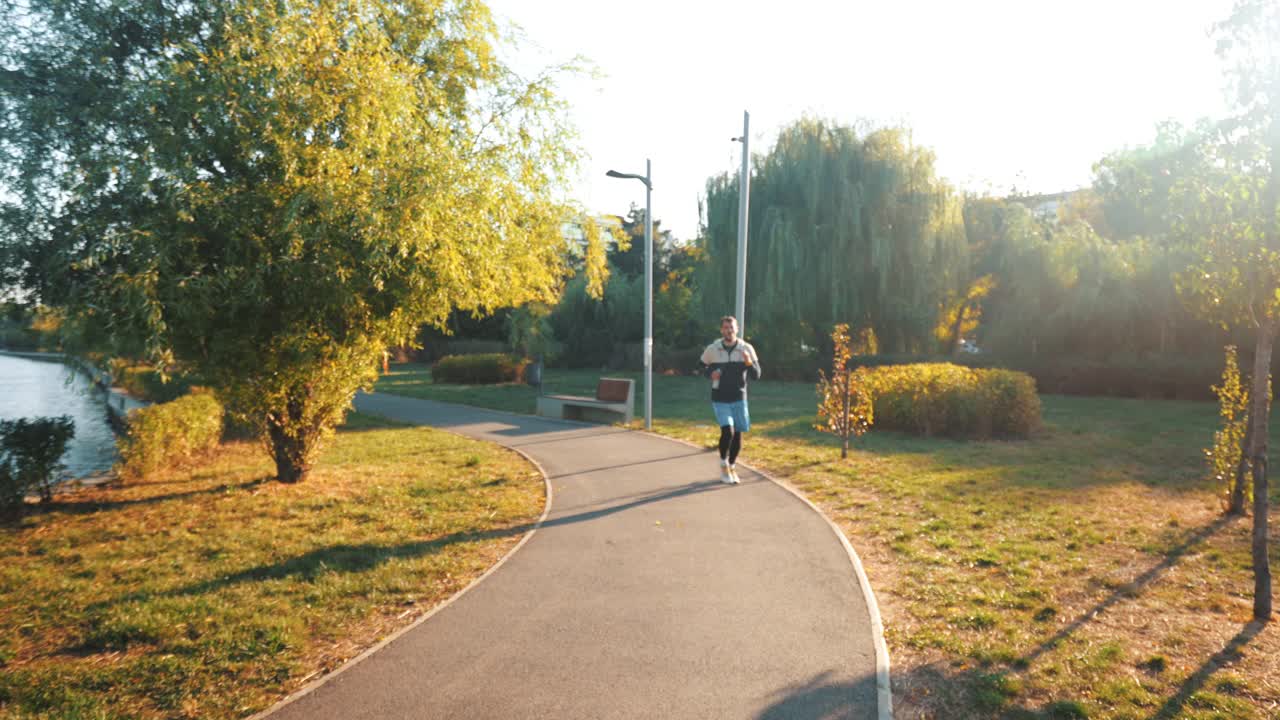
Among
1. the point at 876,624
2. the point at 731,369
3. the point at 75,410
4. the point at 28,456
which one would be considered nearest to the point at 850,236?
the point at 731,369

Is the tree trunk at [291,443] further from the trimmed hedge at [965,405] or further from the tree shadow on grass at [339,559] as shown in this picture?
the trimmed hedge at [965,405]

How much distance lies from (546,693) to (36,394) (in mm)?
32839

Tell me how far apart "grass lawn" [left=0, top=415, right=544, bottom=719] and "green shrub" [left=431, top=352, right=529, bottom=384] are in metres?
18.4

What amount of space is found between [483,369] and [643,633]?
24.6m

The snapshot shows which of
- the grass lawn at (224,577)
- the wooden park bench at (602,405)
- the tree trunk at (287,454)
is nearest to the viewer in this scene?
the grass lawn at (224,577)

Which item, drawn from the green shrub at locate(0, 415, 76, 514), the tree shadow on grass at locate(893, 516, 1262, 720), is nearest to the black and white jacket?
the tree shadow on grass at locate(893, 516, 1262, 720)

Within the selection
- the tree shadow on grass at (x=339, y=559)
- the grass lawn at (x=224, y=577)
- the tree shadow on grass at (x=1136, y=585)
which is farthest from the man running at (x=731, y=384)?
the tree shadow on grass at (x=1136, y=585)

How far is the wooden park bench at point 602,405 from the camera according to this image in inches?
577

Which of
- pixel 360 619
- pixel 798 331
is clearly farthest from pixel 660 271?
pixel 360 619

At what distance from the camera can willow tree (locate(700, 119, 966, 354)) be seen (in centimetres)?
2295

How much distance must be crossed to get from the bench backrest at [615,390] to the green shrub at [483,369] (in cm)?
1327

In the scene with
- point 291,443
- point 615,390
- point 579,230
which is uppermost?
point 579,230

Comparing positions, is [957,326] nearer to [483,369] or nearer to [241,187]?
[483,369]

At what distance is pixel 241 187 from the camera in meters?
6.76
